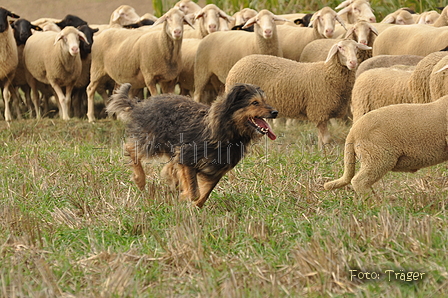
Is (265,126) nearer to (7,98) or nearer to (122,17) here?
(7,98)

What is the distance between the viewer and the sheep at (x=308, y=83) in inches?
331

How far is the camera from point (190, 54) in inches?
464

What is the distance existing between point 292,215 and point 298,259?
3.37 ft

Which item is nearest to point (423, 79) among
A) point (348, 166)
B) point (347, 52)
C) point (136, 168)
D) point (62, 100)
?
point (347, 52)

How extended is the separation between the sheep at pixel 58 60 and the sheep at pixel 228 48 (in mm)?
1947

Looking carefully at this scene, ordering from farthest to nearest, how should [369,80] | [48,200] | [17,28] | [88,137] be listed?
[17,28]
[88,137]
[369,80]
[48,200]

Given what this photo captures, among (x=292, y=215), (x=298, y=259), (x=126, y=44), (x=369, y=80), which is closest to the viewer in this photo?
(x=298, y=259)

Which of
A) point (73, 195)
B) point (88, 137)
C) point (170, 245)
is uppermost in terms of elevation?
point (170, 245)

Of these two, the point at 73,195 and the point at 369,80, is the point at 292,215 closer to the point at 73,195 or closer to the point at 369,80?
the point at 73,195

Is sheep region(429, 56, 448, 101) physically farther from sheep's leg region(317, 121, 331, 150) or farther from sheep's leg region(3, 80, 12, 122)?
sheep's leg region(3, 80, 12, 122)

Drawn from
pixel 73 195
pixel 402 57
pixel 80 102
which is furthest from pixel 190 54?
pixel 73 195

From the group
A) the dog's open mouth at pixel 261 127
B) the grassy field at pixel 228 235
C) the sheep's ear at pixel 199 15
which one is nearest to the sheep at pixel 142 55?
the sheep's ear at pixel 199 15

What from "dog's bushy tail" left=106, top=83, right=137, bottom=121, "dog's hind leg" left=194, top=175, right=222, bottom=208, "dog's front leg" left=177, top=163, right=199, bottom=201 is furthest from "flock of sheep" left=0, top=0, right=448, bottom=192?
"dog's bushy tail" left=106, top=83, right=137, bottom=121

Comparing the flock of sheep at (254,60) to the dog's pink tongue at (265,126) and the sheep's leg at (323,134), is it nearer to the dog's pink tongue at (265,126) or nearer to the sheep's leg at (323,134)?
the sheep's leg at (323,134)
